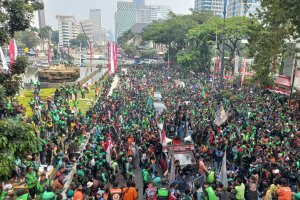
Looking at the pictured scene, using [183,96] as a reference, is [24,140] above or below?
above

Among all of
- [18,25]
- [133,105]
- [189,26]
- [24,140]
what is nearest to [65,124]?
[133,105]

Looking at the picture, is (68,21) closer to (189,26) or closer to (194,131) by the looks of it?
(189,26)

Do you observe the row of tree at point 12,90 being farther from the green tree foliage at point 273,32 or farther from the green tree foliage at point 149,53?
the green tree foliage at point 149,53

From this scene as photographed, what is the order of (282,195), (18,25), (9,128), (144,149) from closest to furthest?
(9,128)
(282,195)
(18,25)
(144,149)

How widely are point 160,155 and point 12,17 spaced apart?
24.2 feet

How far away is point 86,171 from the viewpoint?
30.6ft

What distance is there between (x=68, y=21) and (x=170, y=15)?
129 metres

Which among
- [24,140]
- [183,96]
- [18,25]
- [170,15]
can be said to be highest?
[170,15]

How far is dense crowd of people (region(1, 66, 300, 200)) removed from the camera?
7.93 meters

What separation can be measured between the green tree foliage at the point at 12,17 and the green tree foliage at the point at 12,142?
3.55 m

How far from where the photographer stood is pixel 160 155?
1249 centimetres

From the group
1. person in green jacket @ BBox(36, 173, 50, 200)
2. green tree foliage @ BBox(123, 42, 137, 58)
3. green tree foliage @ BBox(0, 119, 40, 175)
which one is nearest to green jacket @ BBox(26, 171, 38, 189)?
person in green jacket @ BBox(36, 173, 50, 200)

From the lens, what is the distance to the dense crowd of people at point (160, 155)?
793 cm

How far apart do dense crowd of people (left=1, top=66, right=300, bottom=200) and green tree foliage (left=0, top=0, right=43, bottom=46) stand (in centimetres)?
387
